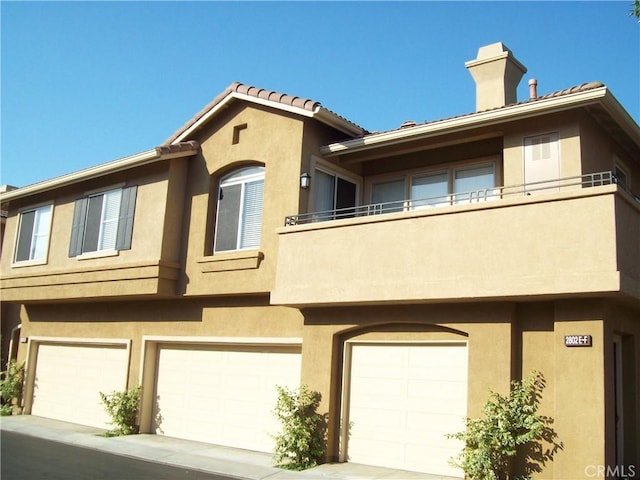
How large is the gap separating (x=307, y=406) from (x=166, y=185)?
6.32 meters

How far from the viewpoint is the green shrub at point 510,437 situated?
32.6 ft

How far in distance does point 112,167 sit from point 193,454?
742cm

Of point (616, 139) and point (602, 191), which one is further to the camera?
point (616, 139)

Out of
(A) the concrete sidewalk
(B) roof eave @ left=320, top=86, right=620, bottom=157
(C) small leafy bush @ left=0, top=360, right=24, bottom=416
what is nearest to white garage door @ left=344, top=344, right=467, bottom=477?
(A) the concrete sidewalk

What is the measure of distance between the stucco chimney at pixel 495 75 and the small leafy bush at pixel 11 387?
15.0 metres

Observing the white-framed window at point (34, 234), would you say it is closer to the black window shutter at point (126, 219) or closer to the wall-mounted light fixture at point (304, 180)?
the black window shutter at point (126, 219)

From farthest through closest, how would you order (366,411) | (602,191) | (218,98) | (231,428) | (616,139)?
1. (218,98)
2. (231,428)
3. (616,139)
4. (366,411)
5. (602,191)

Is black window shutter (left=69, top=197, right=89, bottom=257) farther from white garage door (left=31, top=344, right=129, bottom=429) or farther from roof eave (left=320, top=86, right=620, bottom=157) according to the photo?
roof eave (left=320, top=86, right=620, bottom=157)

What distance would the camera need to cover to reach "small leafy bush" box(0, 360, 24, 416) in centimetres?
1948

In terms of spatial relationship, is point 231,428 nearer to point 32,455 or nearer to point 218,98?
point 32,455

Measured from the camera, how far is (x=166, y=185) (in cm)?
1559

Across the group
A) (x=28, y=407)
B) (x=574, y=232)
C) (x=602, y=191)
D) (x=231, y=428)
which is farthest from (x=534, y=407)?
(x=28, y=407)

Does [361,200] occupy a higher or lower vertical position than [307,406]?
higher

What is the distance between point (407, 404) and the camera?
1179 centimetres
